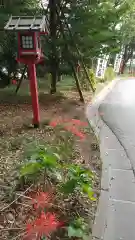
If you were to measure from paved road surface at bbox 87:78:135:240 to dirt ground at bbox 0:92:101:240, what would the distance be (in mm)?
117

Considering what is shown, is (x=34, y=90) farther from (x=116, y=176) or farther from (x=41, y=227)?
(x=41, y=227)

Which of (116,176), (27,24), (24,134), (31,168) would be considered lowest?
(116,176)

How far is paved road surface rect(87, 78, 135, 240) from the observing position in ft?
9.07

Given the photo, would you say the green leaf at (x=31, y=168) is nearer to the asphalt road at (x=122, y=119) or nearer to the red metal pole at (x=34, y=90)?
the asphalt road at (x=122, y=119)

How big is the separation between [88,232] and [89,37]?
6.03 meters

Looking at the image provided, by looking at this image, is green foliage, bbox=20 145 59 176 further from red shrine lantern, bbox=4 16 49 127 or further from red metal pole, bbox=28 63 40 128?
red shrine lantern, bbox=4 16 49 127

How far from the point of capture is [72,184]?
2.69 m

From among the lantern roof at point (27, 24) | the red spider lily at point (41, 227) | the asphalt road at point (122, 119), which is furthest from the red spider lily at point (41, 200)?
the lantern roof at point (27, 24)

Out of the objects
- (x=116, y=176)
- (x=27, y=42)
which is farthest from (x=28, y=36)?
(x=116, y=176)

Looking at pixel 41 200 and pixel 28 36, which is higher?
pixel 28 36

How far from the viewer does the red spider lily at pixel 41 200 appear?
8.65 feet

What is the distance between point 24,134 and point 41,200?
250cm

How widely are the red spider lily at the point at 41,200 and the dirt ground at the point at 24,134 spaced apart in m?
0.24

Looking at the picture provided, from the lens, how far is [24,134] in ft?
16.6
